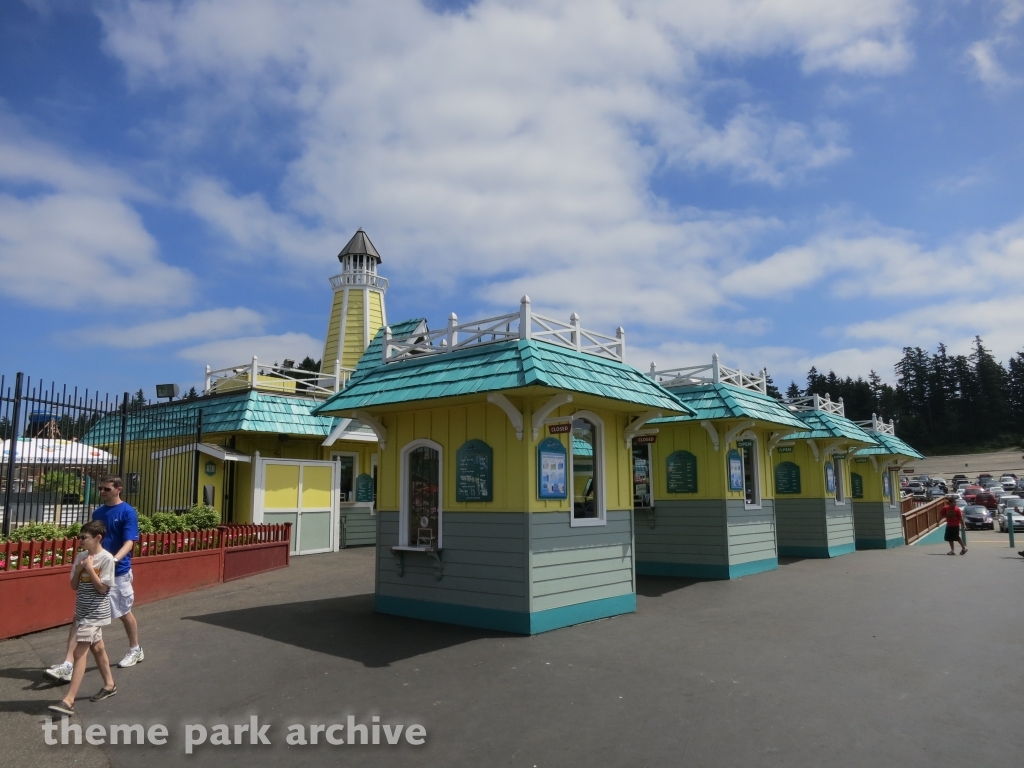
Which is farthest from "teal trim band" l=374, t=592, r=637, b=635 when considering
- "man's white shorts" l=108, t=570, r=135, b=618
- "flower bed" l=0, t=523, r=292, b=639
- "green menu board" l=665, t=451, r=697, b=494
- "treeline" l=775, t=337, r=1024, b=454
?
"treeline" l=775, t=337, r=1024, b=454

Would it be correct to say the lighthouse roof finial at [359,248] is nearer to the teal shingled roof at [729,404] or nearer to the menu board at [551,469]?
the teal shingled roof at [729,404]

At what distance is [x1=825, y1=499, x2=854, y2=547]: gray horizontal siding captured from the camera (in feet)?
61.5

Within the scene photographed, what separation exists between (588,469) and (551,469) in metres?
1.15

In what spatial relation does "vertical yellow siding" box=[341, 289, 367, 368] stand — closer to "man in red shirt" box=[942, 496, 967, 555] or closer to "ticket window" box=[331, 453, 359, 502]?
"ticket window" box=[331, 453, 359, 502]

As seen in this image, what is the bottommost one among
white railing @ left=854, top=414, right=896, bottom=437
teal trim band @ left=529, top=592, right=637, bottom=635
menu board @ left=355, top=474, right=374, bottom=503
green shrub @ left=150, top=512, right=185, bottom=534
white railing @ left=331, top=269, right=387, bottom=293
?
teal trim band @ left=529, top=592, right=637, bottom=635

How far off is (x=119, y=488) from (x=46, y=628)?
341 centimetres

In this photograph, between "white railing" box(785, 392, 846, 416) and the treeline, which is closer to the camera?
"white railing" box(785, 392, 846, 416)

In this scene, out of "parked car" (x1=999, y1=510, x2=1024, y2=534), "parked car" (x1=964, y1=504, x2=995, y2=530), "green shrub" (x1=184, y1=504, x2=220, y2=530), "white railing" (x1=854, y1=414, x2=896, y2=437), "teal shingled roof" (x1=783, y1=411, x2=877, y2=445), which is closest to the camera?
"green shrub" (x1=184, y1=504, x2=220, y2=530)

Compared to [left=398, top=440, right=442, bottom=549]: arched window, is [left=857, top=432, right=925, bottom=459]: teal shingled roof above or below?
above

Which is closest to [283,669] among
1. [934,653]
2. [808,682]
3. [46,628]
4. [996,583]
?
[46,628]

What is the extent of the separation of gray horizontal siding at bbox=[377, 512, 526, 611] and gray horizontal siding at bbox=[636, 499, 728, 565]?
6628mm

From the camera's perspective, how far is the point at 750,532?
14797mm

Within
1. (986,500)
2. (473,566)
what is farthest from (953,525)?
(986,500)

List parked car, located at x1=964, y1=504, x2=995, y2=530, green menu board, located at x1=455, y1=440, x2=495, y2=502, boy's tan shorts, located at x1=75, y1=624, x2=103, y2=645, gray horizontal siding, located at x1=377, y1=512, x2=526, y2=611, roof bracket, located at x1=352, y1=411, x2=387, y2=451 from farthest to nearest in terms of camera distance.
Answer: parked car, located at x1=964, y1=504, x2=995, y2=530, roof bracket, located at x1=352, y1=411, x2=387, y2=451, green menu board, located at x1=455, y1=440, x2=495, y2=502, gray horizontal siding, located at x1=377, y1=512, x2=526, y2=611, boy's tan shorts, located at x1=75, y1=624, x2=103, y2=645
